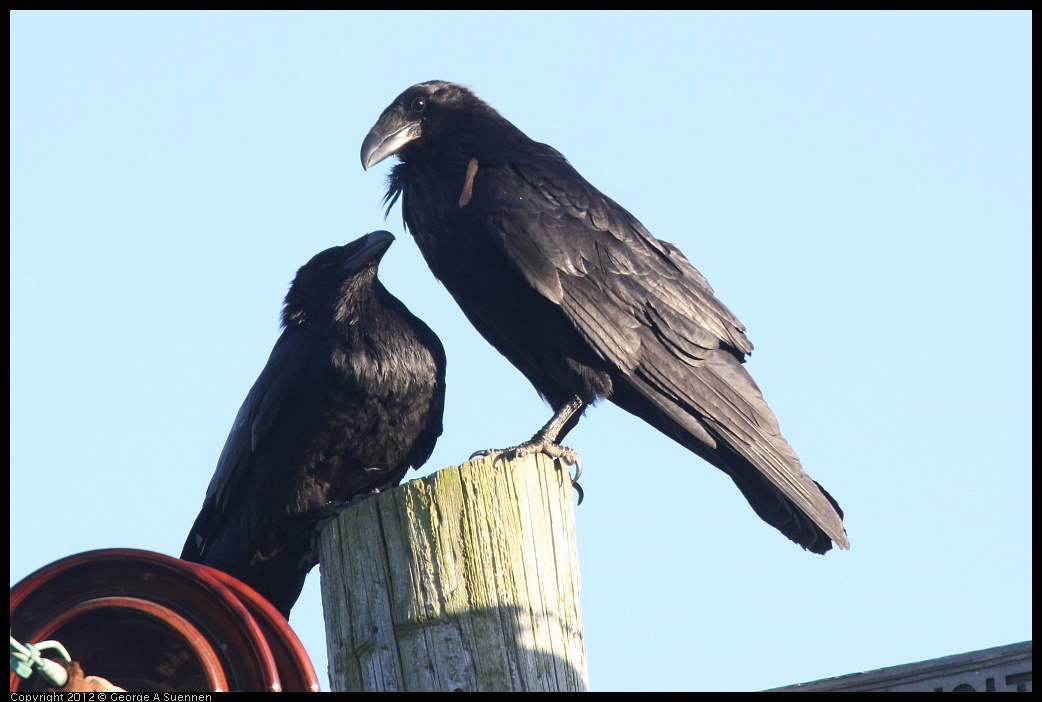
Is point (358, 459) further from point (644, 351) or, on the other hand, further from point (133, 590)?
point (133, 590)

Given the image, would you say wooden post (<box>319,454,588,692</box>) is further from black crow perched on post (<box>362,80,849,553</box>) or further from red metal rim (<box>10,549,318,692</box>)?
black crow perched on post (<box>362,80,849,553</box>)

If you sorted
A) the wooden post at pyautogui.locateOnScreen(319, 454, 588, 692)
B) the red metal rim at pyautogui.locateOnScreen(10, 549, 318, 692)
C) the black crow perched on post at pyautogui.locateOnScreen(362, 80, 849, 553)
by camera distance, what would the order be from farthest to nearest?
the black crow perched on post at pyautogui.locateOnScreen(362, 80, 849, 553) → the wooden post at pyautogui.locateOnScreen(319, 454, 588, 692) → the red metal rim at pyautogui.locateOnScreen(10, 549, 318, 692)

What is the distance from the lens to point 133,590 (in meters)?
3.03

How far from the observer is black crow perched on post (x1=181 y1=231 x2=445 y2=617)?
556cm

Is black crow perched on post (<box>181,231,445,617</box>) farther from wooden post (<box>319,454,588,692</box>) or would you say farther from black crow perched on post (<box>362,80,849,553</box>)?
wooden post (<box>319,454,588,692</box>)

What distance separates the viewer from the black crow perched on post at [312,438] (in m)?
5.56

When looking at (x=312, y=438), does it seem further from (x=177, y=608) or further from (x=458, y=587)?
(x=177, y=608)

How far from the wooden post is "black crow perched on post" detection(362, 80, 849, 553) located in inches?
A: 63.8

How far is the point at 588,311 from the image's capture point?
5.52m

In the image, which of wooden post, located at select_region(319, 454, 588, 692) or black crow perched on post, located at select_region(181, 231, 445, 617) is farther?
black crow perched on post, located at select_region(181, 231, 445, 617)

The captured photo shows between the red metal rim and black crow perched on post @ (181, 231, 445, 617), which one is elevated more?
black crow perched on post @ (181, 231, 445, 617)

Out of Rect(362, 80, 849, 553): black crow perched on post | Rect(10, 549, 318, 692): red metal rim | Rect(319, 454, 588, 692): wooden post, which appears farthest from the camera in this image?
Rect(362, 80, 849, 553): black crow perched on post

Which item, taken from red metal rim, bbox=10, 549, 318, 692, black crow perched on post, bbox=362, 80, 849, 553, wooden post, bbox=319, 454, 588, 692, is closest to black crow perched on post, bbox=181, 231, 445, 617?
black crow perched on post, bbox=362, 80, 849, 553

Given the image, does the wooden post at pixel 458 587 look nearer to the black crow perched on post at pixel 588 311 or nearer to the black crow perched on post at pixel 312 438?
the black crow perched on post at pixel 588 311
